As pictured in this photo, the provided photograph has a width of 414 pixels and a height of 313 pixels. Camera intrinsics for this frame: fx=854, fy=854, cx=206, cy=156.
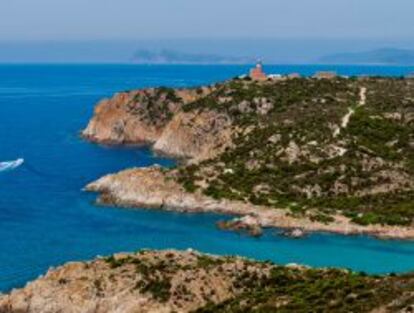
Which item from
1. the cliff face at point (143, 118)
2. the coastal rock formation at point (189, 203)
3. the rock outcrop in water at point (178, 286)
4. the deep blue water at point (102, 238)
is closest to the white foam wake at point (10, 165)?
the deep blue water at point (102, 238)

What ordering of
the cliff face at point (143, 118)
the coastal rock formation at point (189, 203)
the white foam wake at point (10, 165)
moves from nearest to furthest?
1. the coastal rock formation at point (189, 203)
2. the white foam wake at point (10, 165)
3. the cliff face at point (143, 118)

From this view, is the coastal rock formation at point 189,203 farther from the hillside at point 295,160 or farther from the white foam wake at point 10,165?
the white foam wake at point 10,165

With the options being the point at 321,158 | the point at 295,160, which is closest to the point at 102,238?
the point at 295,160

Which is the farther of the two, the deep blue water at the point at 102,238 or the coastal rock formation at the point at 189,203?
the coastal rock formation at the point at 189,203

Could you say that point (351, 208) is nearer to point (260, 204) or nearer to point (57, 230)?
point (260, 204)

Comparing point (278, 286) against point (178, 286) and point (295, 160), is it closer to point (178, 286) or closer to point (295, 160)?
point (178, 286)

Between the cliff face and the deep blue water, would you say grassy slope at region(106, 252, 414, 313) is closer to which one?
the deep blue water

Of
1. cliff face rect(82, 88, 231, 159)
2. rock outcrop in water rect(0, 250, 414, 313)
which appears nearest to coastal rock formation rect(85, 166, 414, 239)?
rock outcrop in water rect(0, 250, 414, 313)
